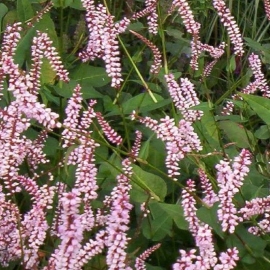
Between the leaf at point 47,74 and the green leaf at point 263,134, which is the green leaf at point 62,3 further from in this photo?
the green leaf at point 263,134

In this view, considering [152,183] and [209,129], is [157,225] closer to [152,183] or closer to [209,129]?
[152,183]

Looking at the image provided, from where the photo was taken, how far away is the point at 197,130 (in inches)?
66.9

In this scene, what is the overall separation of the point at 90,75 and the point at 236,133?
48cm

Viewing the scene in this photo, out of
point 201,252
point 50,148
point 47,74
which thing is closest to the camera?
point 201,252

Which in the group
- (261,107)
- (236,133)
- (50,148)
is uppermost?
(261,107)

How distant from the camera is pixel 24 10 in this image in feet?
6.55

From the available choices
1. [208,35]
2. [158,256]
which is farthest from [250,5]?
[158,256]

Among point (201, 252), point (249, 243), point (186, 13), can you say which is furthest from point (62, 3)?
point (201, 252)

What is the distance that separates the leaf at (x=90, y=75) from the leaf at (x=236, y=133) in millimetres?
411

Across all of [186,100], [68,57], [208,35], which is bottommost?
[208,35]

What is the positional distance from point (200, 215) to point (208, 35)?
5.01ft

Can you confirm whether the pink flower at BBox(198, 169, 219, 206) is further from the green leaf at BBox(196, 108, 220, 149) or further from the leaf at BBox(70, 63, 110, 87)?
the leaf at BBox(70, 63, 110, 87)

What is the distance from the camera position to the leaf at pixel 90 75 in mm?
1961

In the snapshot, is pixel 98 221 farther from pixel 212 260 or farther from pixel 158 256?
pixel 212 260
